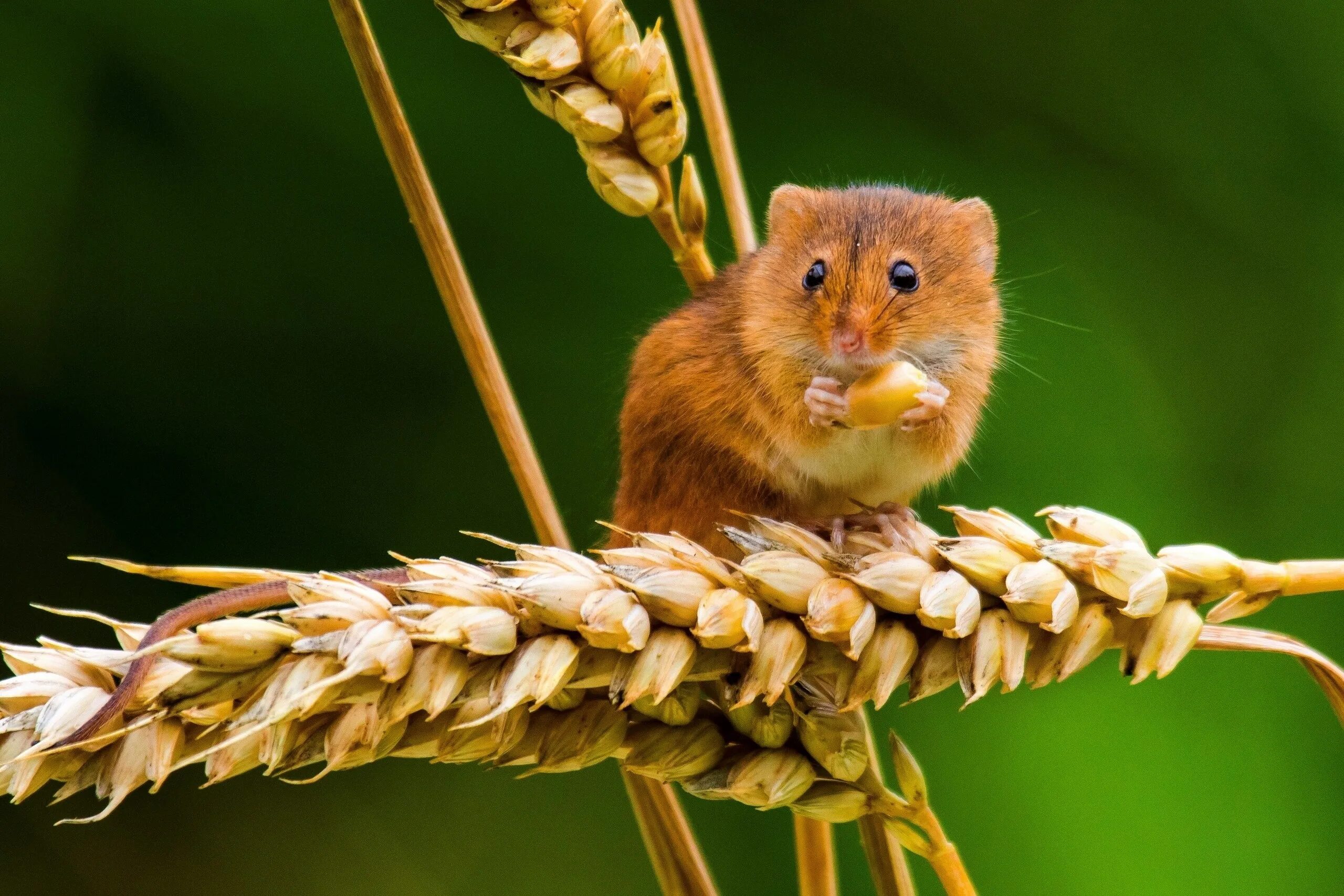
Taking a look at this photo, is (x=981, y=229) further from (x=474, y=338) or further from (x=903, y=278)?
(x=474, y=338)

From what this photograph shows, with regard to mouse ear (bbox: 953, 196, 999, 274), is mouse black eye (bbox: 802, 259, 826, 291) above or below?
below

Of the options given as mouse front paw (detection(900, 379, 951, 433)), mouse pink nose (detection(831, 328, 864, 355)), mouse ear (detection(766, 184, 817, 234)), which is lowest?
mouse front paw (detection(900, 379, 951, 433))

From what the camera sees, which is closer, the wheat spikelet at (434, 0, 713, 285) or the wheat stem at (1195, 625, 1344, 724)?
the wheat stem at (1195, 625, 1344, 724)

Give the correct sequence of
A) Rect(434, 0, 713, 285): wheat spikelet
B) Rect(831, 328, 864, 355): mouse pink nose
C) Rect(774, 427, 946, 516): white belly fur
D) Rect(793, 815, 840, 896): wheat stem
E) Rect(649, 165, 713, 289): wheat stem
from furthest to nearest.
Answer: Rect(774, 427, 946, 516): white belly fur → Rect(831, 328, 864, 355): mouse pink nose → Rect(649, 165, 713, 289): wheat stem → Rect(434, 0, 713, 285): wheat spikelet → Rect(793, 815, 840, 896): wheat stem

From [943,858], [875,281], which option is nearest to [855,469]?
[875,281]

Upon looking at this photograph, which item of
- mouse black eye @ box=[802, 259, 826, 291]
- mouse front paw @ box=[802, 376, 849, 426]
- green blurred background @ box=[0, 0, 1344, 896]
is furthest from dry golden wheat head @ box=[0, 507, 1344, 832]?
green blurred background @ box=[0, 0, 1344, 896]

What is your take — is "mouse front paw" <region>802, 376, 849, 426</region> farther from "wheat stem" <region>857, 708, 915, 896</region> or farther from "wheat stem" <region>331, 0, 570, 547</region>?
"wheat stem" <region>857, 708, 915, 896</region>

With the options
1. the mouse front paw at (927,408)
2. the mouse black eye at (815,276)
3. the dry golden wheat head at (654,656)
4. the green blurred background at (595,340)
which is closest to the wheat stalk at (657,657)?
the dry golden wheat head at (654,656)
